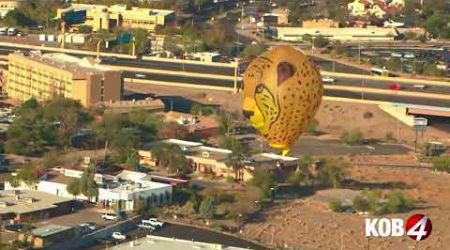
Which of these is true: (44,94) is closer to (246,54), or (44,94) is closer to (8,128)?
(8,128)

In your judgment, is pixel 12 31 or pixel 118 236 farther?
pixel 12 31

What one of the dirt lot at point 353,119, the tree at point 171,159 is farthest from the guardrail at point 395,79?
the tree at point 171,159

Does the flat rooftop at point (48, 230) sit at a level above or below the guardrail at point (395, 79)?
below

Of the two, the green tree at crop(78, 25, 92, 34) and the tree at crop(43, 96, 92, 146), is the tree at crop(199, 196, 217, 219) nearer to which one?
the tree at crop(43, 96, 92, 146)

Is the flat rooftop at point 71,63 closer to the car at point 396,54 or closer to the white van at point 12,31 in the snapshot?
the white van at point 12,31

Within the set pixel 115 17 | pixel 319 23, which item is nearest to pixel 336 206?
pixel 115 17

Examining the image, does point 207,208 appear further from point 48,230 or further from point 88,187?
point 48,230

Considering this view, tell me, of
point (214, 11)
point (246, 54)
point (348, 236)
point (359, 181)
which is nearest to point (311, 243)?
point (348, 236)
